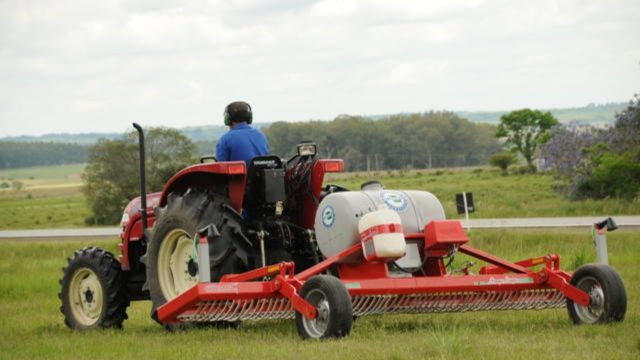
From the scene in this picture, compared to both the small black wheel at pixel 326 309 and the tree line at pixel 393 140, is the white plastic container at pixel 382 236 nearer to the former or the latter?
the small black wheel at pixel 326 309

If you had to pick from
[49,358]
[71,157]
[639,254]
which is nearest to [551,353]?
[49,358]

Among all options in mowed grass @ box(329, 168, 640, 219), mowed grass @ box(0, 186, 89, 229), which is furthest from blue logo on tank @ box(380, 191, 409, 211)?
mowed grass @ box(0, 186, 89, 229)

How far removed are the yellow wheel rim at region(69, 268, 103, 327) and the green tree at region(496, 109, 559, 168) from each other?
63.0 metres

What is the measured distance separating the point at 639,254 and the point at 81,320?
968 cm

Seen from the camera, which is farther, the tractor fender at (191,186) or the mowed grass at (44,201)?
the mowed grass at (44,201)

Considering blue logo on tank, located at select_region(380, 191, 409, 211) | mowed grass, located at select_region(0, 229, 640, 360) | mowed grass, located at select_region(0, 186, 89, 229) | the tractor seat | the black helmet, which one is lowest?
mowed grass, located at select_region(0, 186, 89, 229)

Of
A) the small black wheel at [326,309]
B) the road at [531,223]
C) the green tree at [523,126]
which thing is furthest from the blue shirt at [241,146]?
the green tree at [523,126]

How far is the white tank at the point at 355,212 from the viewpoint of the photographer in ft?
31.3

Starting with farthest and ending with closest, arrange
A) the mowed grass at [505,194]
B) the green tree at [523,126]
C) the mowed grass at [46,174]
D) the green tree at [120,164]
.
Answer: the mowed grass at [46,174] < the green tree at [523,126] < the green tree at [120,164] < the mowed grass at [505,194]

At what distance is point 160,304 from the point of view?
10398mm

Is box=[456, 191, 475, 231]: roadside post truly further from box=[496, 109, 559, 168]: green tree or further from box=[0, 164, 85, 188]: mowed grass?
box=[0, 164, 85, 188]: mowed grass

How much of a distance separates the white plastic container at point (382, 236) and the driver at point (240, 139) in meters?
1.61

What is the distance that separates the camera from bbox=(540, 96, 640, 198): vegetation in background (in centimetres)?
3603

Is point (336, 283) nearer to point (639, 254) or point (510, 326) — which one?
point (510, 326)
